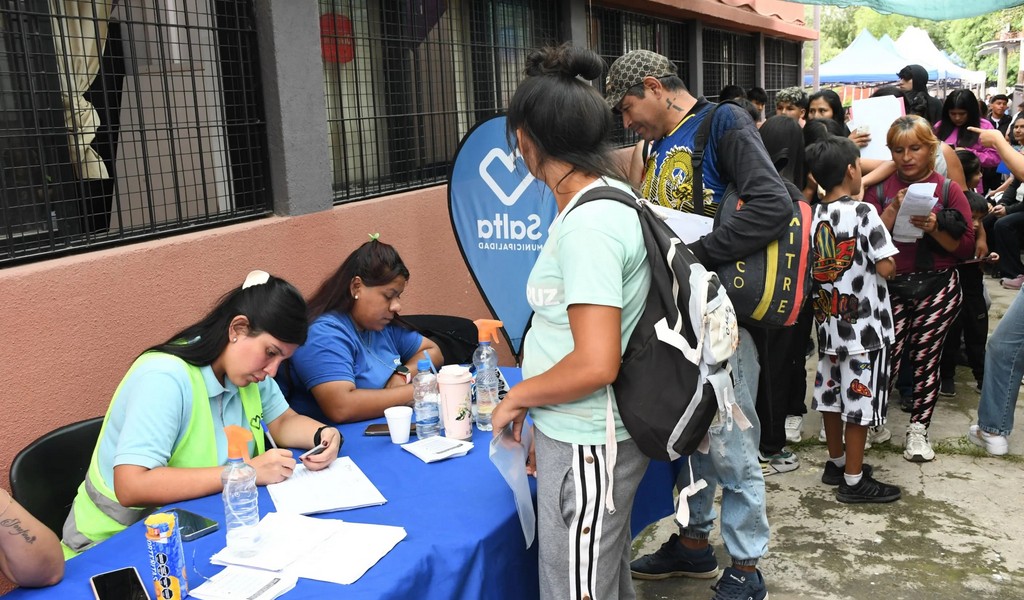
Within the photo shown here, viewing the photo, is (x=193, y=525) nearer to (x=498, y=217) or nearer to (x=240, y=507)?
(x=240, y=507)

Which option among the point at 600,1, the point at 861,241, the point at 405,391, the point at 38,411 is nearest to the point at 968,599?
the point at 861,241

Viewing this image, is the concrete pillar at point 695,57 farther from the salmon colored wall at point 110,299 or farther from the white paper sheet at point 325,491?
the white paper sheet at point 325,491

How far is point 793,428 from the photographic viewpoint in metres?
4.74

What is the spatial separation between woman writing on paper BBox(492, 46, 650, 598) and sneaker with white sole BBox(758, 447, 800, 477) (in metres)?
2.47

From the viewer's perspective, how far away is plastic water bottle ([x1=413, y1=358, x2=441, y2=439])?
8.80ft

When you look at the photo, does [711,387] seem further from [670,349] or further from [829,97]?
[829,97]

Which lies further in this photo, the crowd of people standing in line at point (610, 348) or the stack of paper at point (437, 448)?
the stack of paper at point (437, 448)

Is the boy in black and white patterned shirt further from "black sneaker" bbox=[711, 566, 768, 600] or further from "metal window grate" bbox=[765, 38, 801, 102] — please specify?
"metal window grate" bbox=[765, 38, 801, 102]

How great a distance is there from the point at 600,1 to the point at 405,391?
17.7ft

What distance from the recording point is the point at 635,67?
2.86 metres

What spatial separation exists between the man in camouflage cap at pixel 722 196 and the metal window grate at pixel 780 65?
1036 cm

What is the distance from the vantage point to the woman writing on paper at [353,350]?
292 cm

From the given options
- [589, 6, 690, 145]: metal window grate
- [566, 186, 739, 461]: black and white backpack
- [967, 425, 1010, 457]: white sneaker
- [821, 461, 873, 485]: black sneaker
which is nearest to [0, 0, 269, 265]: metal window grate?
[566, 186, 739, 461]: black and white backpack

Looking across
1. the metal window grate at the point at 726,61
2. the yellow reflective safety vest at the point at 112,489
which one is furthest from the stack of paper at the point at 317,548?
the metal window grate at the point at 726,61
